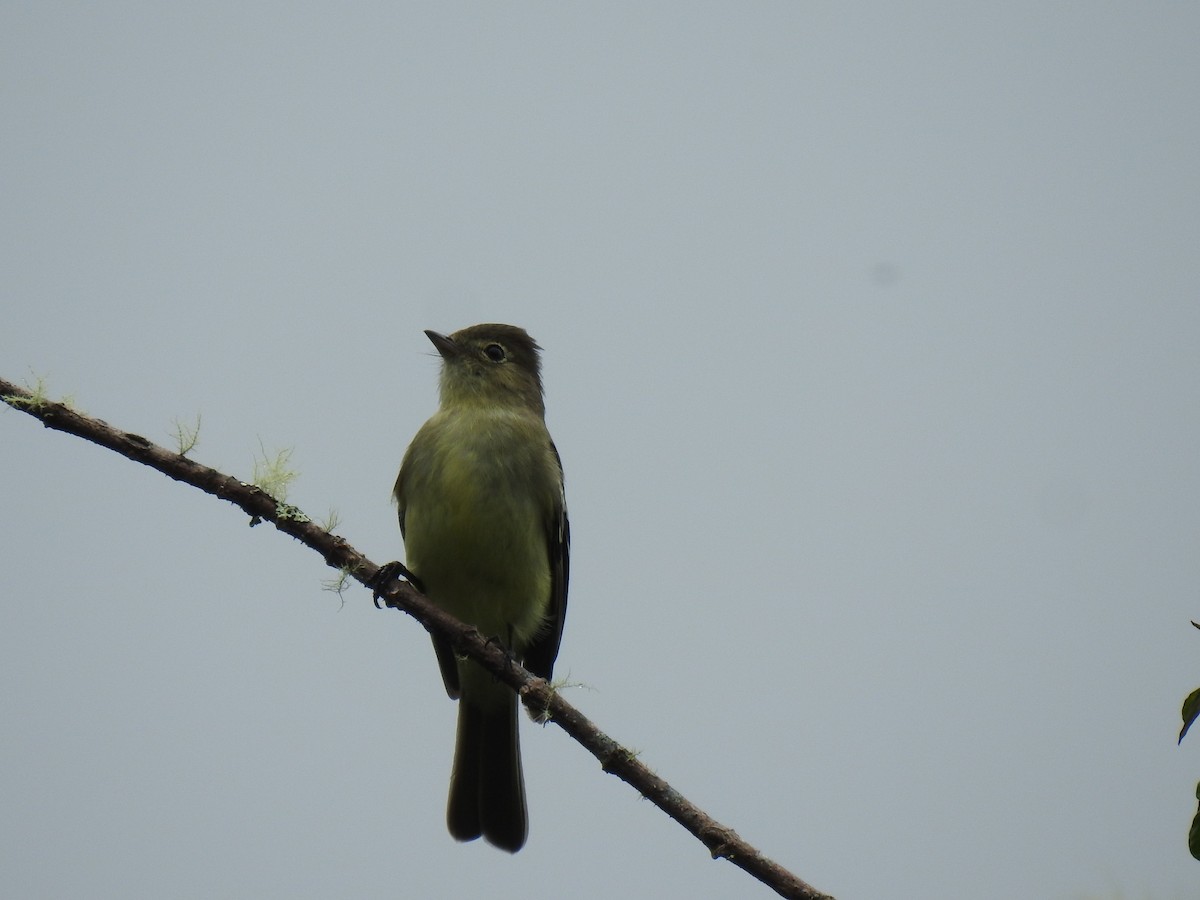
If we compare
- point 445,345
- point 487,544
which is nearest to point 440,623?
point 487,544

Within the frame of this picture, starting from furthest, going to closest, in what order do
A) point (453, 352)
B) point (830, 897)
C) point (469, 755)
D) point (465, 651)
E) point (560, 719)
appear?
point (453, 352)
point (469, 755)
point (465, 651)
point (560, 719)
point (830, 897)

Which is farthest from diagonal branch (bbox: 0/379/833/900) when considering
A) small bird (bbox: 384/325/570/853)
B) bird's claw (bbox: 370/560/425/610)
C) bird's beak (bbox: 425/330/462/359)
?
bird's beak (bbox: 425/330/462/359)

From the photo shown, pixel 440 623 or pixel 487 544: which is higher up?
pixel 487 544

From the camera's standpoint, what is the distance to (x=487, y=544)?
5.28 meters

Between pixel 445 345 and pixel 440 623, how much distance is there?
9.85 feet

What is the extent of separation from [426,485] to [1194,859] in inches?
146

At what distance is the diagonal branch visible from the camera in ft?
9.57

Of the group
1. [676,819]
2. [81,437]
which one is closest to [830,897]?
[676,819]

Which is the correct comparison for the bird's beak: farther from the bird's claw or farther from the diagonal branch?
the diagonal branch

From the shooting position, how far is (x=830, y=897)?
2822 millimetres

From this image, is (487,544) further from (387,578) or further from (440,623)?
(440,623)

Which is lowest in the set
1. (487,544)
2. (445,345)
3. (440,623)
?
(440,623)

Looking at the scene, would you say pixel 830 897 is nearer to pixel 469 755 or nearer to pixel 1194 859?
pixel 1194 859

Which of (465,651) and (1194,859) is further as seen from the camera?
(465,651)
